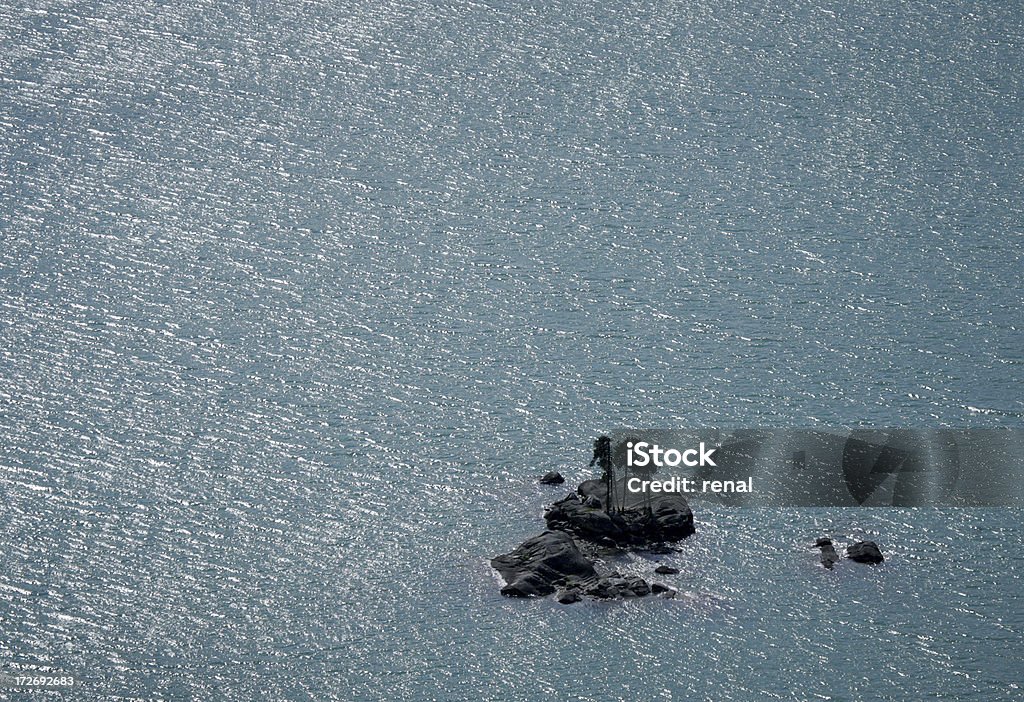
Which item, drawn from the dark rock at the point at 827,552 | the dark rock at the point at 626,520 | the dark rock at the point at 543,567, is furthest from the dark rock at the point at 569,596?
the dark rock at the point at 827,552

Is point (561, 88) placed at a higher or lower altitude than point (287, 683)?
higher

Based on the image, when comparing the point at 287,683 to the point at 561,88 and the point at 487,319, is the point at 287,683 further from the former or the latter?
the point at 561,88

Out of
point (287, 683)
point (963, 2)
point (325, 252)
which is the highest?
point (963, 2)

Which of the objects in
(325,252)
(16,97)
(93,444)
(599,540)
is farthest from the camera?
(16,97)

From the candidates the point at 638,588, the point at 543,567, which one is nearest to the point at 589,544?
the point at 543,567

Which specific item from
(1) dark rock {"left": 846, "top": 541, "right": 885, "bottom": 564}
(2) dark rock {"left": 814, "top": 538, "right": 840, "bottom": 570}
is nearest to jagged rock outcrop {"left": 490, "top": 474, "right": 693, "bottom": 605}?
(2) dark rock {"left": 814, "top": 538, "right": 840, "bottom": 570}

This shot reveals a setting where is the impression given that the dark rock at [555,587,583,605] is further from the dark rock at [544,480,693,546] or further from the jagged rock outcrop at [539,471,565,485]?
the jagged rock outcrop at [539,471,565,485]

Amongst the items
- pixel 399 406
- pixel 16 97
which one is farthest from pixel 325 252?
pixel 16 97
